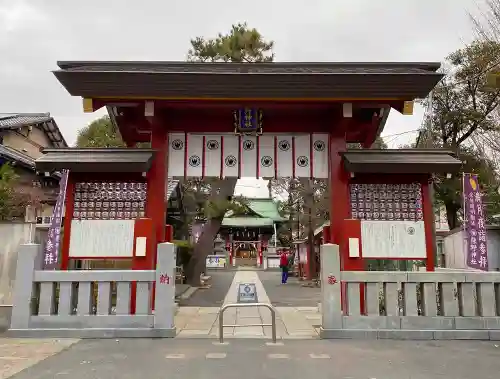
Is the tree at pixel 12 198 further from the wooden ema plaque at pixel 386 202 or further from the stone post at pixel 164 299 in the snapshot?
the wooden ema plaque at pixel 386 202

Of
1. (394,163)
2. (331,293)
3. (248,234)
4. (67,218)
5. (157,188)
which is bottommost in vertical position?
(331,293)

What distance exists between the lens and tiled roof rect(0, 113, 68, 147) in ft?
92.2

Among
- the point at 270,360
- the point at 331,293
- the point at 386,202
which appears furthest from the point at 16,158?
the point at 270,360

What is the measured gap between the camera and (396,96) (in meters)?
9.66

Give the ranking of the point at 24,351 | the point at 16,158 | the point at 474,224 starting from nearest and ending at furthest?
the point at 24,351, the point at 474,224, the point at 16,158

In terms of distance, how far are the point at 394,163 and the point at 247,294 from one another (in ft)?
14.5

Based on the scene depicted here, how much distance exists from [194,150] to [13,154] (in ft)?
47.0

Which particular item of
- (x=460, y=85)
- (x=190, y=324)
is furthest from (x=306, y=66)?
(x=460, y=85)

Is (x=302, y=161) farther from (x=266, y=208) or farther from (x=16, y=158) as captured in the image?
(x=266, y=208)

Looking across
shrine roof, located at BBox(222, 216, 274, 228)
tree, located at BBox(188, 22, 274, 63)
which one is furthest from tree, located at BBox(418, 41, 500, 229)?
shrine roof, located at BBox(222, 216, 274, 228)

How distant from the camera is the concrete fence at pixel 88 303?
8.35 meters

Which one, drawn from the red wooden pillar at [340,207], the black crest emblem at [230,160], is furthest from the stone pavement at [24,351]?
the red wooden pillar at [340,207]

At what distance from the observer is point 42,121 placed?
94.3 ft

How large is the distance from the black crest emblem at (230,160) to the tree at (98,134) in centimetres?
1767
